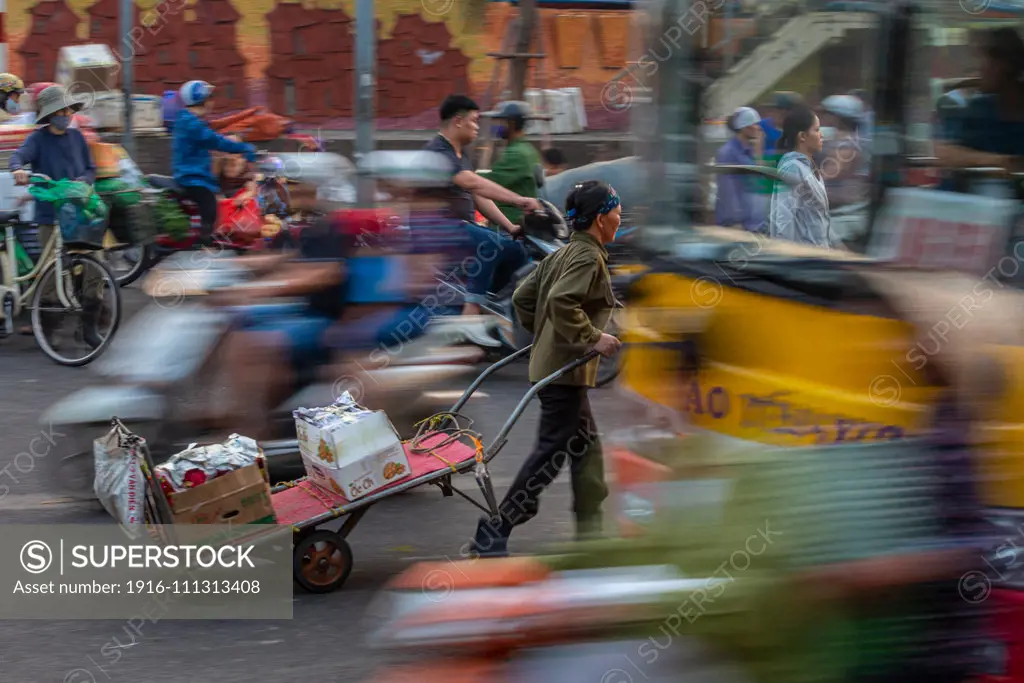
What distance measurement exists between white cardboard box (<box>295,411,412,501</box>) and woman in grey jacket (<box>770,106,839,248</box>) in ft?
6.20

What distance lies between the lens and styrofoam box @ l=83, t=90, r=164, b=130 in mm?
15742

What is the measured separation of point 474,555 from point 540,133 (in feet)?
36.0

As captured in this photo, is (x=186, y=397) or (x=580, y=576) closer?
(x=580, y=576)

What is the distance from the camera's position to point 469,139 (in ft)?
29.7

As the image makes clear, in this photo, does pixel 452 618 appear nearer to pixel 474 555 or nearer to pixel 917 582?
pixel 917 582

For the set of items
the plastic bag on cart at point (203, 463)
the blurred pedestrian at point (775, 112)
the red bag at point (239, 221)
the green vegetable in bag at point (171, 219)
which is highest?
the blurred pedestrian at point (775, 112)

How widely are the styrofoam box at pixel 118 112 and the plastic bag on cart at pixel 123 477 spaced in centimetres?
1074

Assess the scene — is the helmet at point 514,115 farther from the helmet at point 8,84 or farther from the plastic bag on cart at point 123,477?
the plastic bag on cart at point 123,477

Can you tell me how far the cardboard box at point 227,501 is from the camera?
5098 millimetres

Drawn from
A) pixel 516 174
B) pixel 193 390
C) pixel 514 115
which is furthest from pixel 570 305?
pixel 514 115

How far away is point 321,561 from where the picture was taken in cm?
539

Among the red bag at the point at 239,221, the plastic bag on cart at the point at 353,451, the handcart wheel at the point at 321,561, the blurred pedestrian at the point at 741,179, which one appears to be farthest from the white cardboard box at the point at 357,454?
the red bag at the point at 239,221

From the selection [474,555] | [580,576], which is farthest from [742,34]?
[474,555]

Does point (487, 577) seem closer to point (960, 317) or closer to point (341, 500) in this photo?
point (960, 317)
